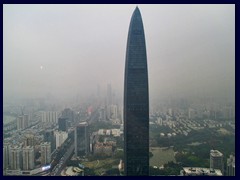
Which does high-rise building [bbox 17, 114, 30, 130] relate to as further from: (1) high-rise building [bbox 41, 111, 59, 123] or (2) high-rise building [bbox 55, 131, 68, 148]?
(2) high-rise building [bbox 55, 131, 68, 148]

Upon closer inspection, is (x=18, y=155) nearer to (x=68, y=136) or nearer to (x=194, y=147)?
(x=68, y=136)

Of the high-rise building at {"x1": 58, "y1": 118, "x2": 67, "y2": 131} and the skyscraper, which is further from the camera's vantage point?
the skyscraper

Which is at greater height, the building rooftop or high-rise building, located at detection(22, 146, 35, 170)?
high-rise building, located at detection(22, 146, 35, 170)

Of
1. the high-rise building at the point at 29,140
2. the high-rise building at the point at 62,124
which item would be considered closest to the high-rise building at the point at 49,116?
the high-rise building at the point at 62,124

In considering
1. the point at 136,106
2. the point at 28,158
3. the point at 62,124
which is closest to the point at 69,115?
the point at 62,124

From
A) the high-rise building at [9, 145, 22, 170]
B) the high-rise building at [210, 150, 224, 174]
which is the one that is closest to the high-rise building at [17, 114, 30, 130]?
the high-rise building at [9, 145, 22, 170]
